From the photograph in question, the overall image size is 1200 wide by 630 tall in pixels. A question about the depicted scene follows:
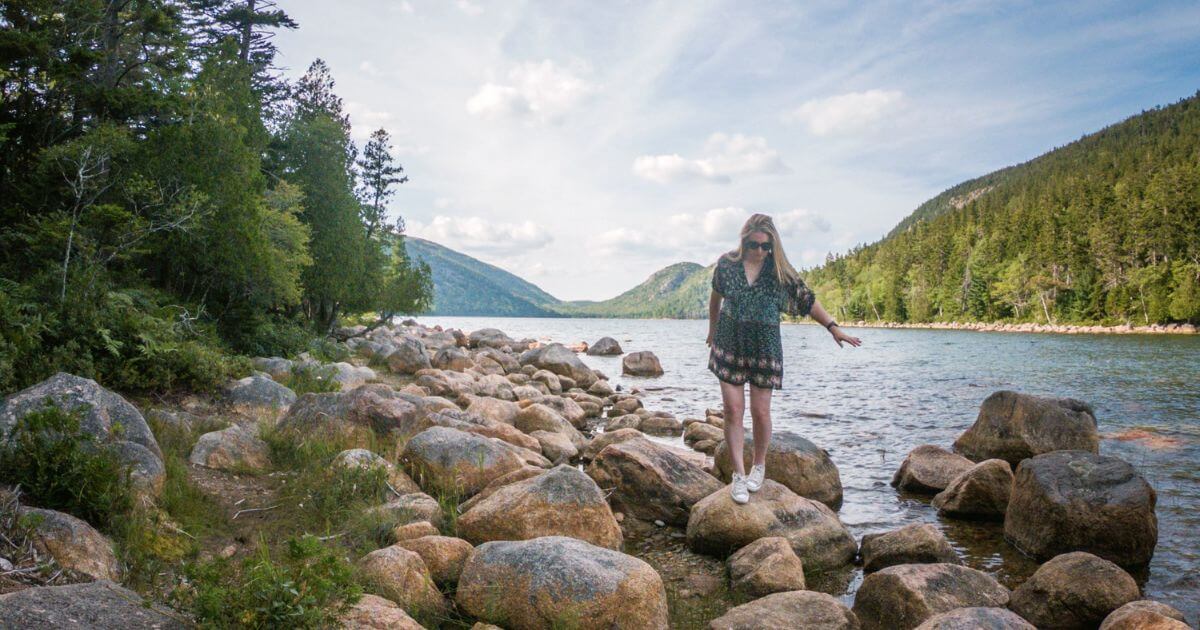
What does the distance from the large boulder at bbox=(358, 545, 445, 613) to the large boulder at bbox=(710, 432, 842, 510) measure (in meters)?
4.76

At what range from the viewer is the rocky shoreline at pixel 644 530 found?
157 inches

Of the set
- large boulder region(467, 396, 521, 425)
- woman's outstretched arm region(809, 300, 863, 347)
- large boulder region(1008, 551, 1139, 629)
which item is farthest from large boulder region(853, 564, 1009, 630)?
large boulder region(467, 396, 521, 425)

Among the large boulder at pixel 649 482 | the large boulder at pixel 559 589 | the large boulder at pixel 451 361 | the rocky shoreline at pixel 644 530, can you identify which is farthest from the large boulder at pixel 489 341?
the large boulder at pixel 559 589

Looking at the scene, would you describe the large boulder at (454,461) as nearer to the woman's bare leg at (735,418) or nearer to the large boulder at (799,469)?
the woman's bare leg at (735,418)

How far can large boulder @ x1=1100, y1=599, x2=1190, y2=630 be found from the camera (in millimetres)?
4083

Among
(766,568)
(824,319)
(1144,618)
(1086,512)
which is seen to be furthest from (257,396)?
(1086,512)

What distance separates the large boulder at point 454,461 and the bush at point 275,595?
356 centimetres

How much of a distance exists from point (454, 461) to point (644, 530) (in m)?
2.24

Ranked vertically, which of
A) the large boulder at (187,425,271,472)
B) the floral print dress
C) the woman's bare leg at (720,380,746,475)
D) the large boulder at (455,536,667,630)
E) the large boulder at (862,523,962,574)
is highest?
the floral print dress

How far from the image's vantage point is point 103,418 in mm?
5379

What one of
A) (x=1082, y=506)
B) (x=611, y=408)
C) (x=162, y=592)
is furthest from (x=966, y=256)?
(x=162, y=592)

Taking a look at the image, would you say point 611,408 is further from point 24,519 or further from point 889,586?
point 24,519

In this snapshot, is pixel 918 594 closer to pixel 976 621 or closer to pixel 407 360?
pixel 976 621

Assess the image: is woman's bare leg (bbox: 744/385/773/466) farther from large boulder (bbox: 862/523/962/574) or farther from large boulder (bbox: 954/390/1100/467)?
large boulder (bbox: 954/390/1100/467)
